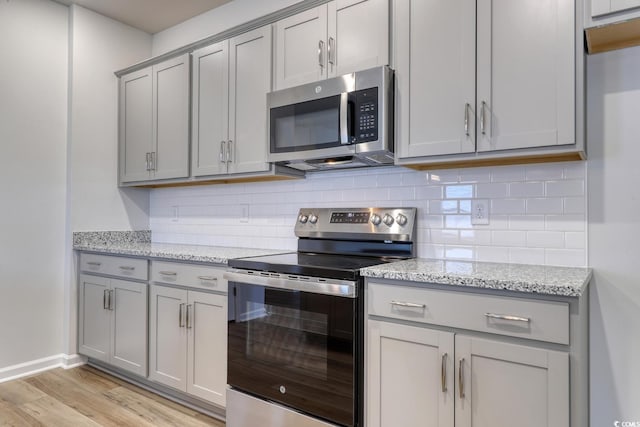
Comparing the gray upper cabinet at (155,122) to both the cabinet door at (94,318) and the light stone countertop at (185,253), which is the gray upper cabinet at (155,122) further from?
the cabinet door at (94,318)

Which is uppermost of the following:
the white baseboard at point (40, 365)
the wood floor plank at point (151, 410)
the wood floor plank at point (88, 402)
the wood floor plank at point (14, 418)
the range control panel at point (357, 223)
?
the range control panel at point (357, 223)

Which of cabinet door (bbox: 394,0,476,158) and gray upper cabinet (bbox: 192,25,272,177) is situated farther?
gray upper cabinet (bbox: 192,25,272,177)

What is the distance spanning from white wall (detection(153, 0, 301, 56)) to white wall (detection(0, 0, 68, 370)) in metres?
0.76

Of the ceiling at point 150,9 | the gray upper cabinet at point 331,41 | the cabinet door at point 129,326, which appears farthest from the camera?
the ceiling at point 150,9

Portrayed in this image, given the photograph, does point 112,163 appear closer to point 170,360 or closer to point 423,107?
point 170,360

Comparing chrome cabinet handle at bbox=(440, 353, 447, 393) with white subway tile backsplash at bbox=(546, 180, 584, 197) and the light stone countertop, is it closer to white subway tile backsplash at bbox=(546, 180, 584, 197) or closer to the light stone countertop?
white subway tile backsplash at bbox=(546, 180, 584, 197)

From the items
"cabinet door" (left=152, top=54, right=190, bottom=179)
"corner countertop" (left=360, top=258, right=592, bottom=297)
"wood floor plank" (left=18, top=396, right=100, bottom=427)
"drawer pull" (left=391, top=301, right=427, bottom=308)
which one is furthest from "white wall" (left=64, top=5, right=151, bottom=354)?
"drawer pull" (left=391, top=301, right=427, bottom=308)

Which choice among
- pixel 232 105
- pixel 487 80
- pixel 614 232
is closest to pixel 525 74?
pixel 487 80

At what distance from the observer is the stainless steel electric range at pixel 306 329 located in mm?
1738

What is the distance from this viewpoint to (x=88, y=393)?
8.71 ft

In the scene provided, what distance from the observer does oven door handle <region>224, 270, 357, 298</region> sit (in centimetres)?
173

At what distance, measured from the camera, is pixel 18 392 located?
266 cm

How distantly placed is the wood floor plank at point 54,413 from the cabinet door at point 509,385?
6.58ft

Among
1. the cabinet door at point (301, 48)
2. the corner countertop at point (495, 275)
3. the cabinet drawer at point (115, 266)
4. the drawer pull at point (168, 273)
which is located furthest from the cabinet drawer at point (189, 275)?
the cabinet door at point (301, 48)
